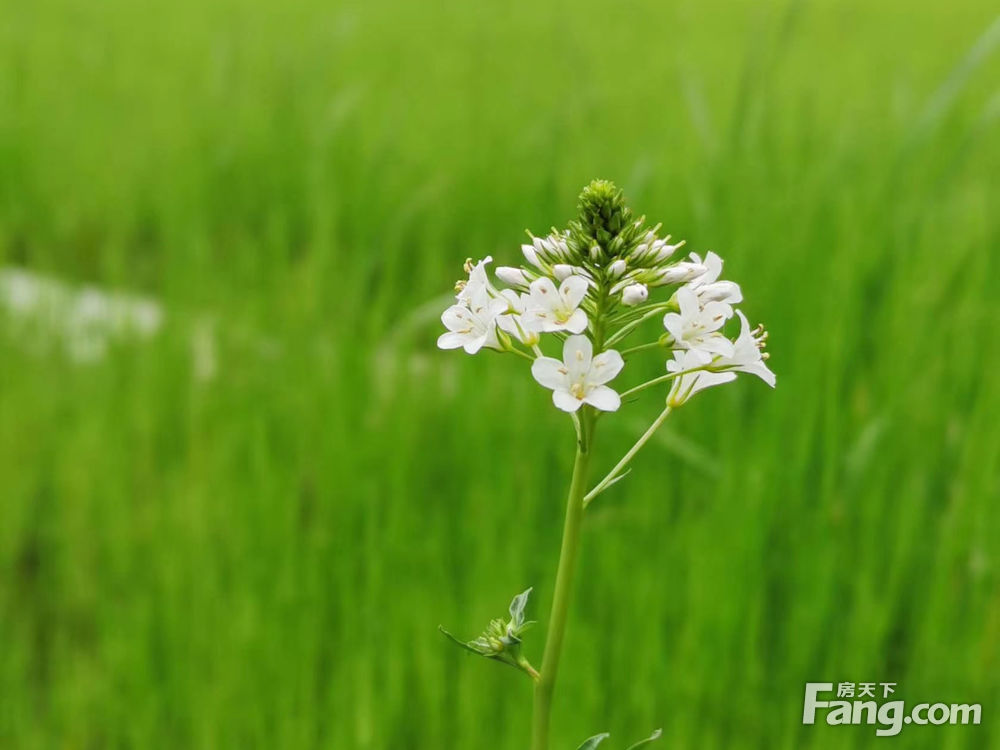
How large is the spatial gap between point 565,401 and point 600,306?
11 centimetres

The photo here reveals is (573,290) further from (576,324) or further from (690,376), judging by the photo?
(690,376)

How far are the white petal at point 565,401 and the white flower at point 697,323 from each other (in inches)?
3.1

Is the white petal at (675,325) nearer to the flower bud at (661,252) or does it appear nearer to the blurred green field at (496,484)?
the flower bud at (661,252)

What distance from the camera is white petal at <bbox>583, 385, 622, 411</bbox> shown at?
23.6 inches

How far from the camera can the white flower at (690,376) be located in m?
0.65

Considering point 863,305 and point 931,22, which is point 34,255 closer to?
point 863,305

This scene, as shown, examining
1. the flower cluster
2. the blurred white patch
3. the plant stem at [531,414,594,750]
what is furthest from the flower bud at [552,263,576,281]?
the blurred white patch

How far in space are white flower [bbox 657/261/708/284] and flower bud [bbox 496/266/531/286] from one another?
9cm

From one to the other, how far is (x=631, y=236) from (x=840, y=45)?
655 centimetres

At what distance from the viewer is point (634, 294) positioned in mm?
664

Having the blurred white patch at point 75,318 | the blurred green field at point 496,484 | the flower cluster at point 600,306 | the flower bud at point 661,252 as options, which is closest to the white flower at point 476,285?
the flower cluster at point 600,306

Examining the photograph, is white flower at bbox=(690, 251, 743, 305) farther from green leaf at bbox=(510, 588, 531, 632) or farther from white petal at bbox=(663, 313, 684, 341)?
green leaf at bbox=(510, 588, 531, 632)

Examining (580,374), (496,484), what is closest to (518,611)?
(580,374)

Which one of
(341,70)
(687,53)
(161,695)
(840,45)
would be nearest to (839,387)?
(161,695)
